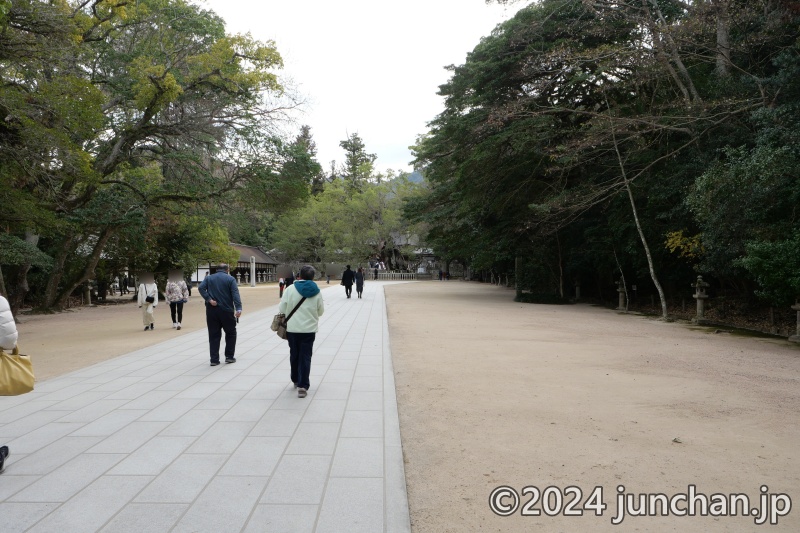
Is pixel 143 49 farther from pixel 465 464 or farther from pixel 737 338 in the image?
pixel 737 338

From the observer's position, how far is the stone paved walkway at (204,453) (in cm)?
301

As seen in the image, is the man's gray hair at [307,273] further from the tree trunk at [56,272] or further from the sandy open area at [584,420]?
the tree trunk at [56,272]

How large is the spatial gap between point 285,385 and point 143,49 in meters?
14.1

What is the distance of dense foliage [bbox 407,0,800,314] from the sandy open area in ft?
10.4

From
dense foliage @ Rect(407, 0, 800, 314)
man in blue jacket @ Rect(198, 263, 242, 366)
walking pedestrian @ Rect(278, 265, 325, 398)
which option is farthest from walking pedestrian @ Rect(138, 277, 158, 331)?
dense foliage @ Rect(407, 0, 800, 314)

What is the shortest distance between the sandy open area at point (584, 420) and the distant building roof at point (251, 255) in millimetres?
34072

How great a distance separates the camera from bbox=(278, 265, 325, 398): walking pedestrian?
18.8 feet

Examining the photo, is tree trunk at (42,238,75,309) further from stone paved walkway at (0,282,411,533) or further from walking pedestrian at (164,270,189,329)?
stone paved walkway at (0,282,411,533)

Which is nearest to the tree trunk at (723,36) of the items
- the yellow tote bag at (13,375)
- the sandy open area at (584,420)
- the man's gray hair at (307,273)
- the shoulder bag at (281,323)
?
the sandy open area at (584,420)

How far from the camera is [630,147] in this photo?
1592cm

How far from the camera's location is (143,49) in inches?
619

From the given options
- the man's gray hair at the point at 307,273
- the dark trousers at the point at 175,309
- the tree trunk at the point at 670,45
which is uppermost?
the tree trunk at the point at 670,45

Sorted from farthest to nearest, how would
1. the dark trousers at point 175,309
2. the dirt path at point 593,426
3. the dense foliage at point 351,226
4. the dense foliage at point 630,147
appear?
the dense foliage at point 351,226, the dark trousers at point 175,309, the dense foliage at point 630,147, the dirt path at point 593,426

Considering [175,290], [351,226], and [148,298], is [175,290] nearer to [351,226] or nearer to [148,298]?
[148,298]
